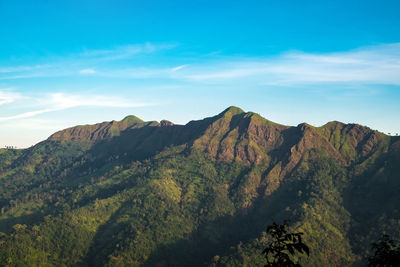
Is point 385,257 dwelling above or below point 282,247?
below

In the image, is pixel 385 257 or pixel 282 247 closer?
pixel 282 247

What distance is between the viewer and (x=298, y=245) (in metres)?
24.5

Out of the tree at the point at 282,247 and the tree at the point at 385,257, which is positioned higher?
the tree at the point at 282,247

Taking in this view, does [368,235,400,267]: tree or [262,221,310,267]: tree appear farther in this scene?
[368,235,400,267]: tree

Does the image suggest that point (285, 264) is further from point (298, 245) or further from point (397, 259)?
point (397, 259)

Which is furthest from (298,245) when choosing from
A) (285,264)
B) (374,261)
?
(374,261)

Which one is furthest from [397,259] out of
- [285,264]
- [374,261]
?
[285,264]

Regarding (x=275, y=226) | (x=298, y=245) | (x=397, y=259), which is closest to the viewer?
(x=298, y=245)

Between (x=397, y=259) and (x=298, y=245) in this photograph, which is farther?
(x=397, y=259)

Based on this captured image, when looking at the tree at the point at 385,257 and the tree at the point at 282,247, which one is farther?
the tree at the point at 385,257

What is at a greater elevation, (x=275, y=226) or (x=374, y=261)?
(x=275, y=226)

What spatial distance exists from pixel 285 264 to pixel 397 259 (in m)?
10.1

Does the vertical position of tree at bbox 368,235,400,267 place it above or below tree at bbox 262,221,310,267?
below

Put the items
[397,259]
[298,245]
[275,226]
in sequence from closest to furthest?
[298,245] < [275,226] < [397,259]
